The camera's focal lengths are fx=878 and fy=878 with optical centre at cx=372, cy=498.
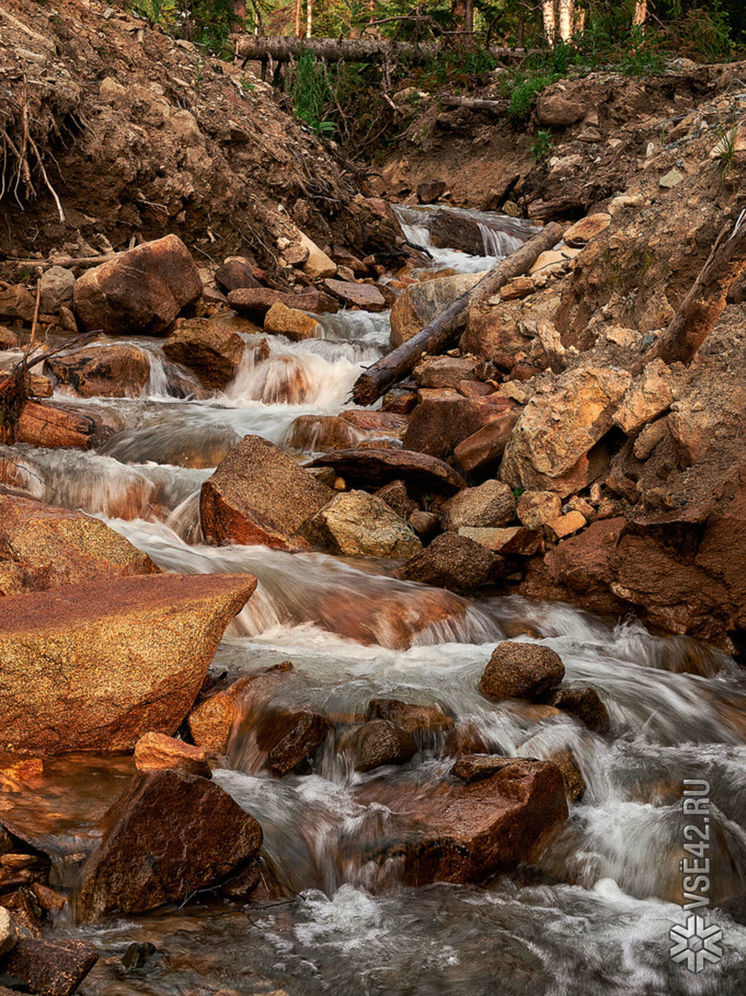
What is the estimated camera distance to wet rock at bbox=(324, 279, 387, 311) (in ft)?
37.9

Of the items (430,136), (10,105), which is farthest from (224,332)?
(430,136)

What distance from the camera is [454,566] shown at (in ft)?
18.4

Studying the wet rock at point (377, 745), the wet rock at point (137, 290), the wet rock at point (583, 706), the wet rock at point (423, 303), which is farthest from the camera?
the wet rock at point (423, 303)

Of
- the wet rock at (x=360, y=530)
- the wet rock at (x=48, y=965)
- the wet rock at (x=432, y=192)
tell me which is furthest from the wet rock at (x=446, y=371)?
the wet rock at (x=432, y=192)

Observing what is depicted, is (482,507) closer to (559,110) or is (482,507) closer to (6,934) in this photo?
(6,934)

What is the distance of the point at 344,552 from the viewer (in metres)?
6.08

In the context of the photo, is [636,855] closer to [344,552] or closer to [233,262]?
[344,552]

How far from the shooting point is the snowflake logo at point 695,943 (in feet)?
9.25

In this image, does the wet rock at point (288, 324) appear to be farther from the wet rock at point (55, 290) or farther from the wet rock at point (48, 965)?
the wet rock at point (48, 965)

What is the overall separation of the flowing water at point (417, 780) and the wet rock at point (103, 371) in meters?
1.70

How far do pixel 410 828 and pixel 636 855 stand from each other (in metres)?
0.90

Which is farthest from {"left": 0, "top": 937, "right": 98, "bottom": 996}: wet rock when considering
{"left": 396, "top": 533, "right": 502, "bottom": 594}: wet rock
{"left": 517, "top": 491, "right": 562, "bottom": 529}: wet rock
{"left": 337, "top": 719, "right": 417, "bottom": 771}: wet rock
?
{"left": 517, "top": 491, "right": 562, "bottom": 529}: wet rock

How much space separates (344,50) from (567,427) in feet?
48.9

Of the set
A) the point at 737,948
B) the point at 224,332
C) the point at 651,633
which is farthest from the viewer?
the point at 224,332
